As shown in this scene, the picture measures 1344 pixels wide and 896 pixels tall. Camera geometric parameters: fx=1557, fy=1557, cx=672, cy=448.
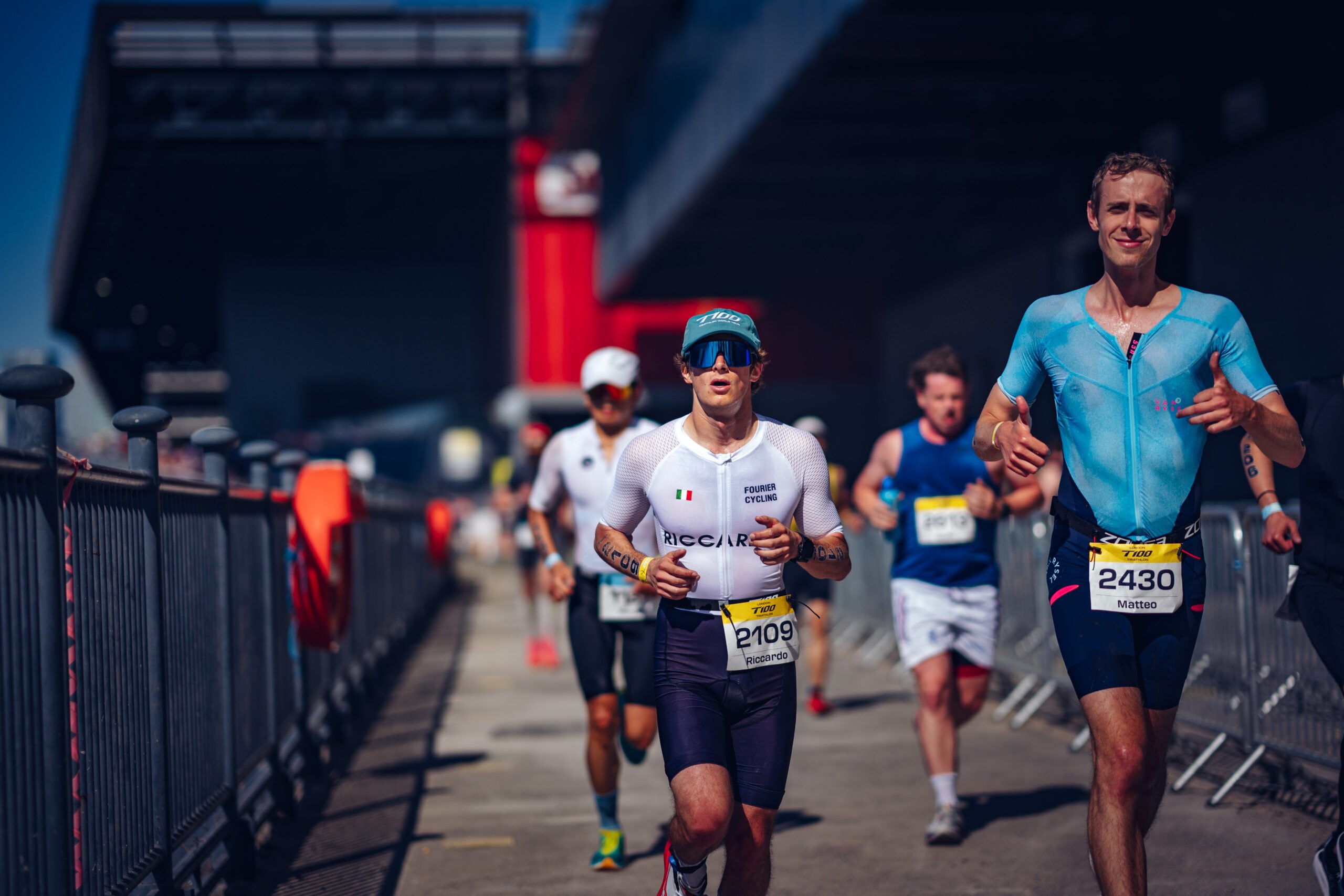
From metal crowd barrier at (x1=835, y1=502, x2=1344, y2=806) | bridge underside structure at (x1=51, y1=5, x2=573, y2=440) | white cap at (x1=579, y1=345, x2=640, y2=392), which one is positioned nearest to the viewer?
white cap at (x1=579, y1=345, x2=640, y2=392)

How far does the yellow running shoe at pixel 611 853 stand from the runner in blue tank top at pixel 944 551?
1411mm

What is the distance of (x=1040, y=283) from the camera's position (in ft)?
65.7

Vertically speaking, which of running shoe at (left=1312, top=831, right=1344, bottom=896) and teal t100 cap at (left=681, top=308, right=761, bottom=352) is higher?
teal t100 cap at (left=681, top=308, right=761, bottom=352)

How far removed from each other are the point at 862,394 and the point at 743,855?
29491 mm

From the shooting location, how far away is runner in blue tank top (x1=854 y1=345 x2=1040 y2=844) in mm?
7070

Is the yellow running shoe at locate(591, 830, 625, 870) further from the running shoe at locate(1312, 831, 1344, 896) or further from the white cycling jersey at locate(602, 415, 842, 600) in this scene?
the running shoe at locate(1312, 831, 1344, 896)

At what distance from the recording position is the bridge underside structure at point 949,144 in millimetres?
13562

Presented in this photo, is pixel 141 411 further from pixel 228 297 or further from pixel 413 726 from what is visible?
pixel 228 297

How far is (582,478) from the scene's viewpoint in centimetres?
694

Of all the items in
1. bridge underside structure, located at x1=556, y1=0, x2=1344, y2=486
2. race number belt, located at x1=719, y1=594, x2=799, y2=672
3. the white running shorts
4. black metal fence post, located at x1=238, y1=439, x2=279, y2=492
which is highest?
bridge underside structure, located at x1=556, y1=0, x2=1344, y2=486

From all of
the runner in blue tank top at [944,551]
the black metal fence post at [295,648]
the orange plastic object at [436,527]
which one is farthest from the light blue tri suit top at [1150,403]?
the orange plastic object at [436,527]

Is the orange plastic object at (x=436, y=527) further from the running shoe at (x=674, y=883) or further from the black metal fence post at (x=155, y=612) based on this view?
the running shoe at (x=674, y=883)

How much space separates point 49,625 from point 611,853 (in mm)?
3091

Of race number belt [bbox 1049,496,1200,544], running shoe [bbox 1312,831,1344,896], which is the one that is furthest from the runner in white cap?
running shoe [bbox 1312,831,1344,896]
